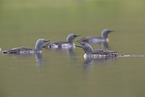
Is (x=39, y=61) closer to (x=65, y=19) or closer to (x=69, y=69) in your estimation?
(x=69, y=69)

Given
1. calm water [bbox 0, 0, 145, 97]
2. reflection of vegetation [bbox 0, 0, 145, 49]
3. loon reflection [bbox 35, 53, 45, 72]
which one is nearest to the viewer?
calm water [bbox 0, 0, 145, 97]

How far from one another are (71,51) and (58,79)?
616 centimetres

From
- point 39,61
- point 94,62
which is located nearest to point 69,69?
point 94,62

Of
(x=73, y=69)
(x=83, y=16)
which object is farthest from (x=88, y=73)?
(x=83, y=16)

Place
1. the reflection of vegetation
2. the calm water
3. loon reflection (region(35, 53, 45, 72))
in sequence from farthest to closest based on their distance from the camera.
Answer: the reflection of vegetation
loon reflection (region(35, 53, 45, 72))
the calm water

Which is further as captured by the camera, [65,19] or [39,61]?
[65,19]

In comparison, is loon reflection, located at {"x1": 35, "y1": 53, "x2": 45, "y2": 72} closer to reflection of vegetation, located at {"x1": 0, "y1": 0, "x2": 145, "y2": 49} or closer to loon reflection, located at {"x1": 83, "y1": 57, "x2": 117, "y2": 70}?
loon reflection, located at {"x1": 83, "y1": 57, "x2": 117, "y2": 70}

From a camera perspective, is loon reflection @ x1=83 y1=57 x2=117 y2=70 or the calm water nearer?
the calm water

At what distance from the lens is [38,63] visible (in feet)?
49.0

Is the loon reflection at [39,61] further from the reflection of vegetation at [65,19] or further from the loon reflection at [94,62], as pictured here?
the reflection of vegetation at [65,19]

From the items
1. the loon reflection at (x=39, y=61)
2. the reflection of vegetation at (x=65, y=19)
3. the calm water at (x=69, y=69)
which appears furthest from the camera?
the reflection of vegetation at (x=65, y=19)

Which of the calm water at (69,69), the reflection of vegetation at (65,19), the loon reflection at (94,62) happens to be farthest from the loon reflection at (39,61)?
the reflection of vegetation at (65,19)

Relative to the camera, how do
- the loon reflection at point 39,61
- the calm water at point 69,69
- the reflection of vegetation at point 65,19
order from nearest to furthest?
the calm water at point 69,69 < the loon reflection at point 39,61 < the reflection of vegetation at point 65,19

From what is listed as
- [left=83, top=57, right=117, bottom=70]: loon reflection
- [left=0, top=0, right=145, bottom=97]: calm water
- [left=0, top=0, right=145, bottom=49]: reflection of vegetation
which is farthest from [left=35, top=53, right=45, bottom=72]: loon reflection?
[left=0, top=0, right=145, bottom=49]: reflection of vegetation
